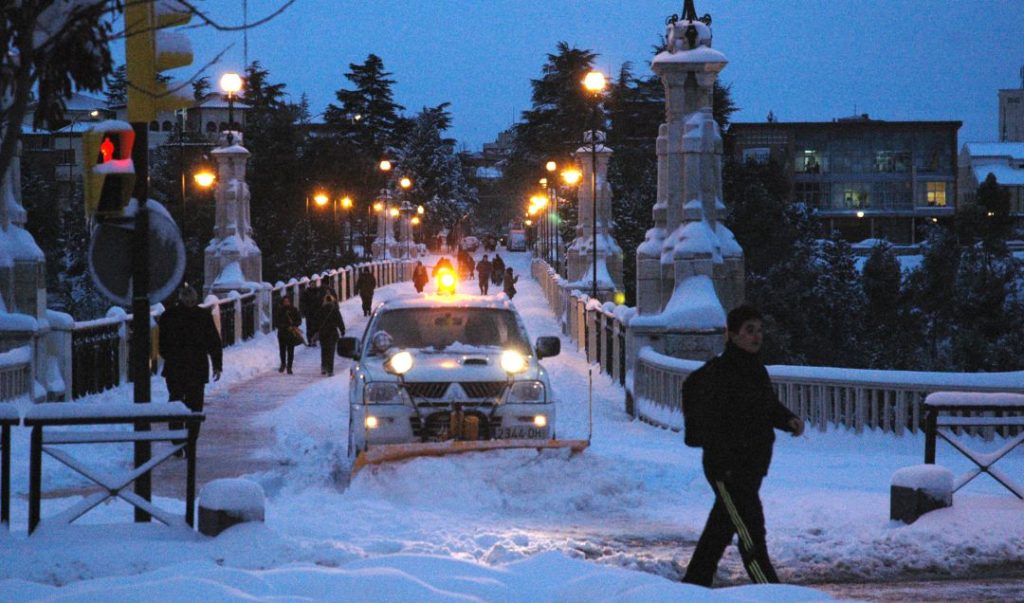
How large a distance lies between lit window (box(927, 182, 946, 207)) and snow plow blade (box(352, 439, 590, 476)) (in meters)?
91.5

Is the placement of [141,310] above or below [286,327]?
above

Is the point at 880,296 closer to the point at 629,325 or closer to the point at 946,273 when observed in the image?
the point at 946,273

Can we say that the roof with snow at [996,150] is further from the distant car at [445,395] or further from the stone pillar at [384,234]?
the distant car at [445,395]

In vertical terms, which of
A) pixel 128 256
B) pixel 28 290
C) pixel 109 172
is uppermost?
pixel 109 172

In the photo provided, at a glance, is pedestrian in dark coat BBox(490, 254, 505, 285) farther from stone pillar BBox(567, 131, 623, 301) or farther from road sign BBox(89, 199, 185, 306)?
road sign BBox(89, 199, 185, 306)

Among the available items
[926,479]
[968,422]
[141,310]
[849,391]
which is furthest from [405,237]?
[141,310]

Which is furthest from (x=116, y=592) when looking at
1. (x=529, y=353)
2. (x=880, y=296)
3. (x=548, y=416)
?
(x=880, y=296)

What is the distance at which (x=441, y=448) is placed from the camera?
11312mm

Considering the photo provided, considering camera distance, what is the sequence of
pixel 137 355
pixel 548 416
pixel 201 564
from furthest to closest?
pixel 548 416 → pixel 137 355 → pixel 201 564

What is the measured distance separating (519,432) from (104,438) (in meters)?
4.97

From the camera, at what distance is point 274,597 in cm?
686

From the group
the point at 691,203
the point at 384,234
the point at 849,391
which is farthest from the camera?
the point at 384,234

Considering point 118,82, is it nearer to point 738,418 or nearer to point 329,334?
point 329,334

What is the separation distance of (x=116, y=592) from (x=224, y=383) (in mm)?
16897
